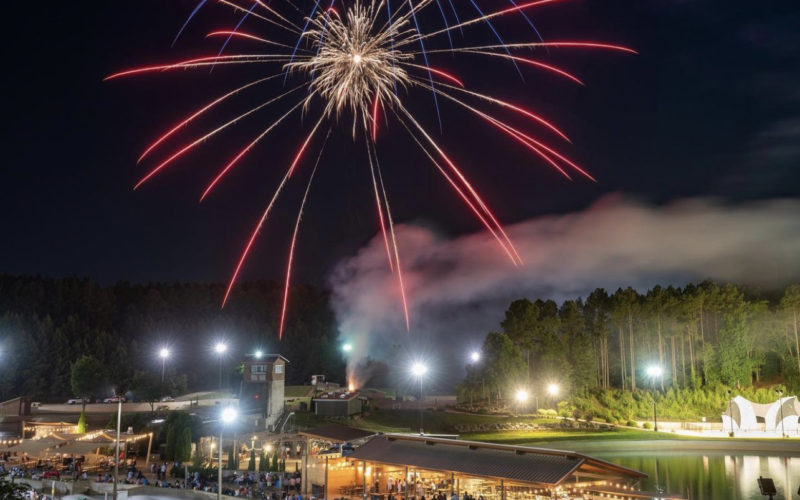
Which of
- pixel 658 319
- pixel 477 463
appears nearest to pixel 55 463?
pixel 477 463

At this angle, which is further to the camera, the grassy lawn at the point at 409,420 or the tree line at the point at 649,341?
the tree line at the point at 649,341

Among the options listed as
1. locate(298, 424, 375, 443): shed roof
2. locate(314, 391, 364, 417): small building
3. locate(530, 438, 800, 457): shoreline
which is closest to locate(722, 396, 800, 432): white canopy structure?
locate(530, 438, 800, 457): shoreline

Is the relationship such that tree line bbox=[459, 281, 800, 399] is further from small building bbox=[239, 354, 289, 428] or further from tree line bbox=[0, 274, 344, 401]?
tree line bbox=[0, 274, 344, 401]

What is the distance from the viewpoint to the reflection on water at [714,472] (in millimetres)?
37406

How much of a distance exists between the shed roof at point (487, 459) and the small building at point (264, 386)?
30253mm

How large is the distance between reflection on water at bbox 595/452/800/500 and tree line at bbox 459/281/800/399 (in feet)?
75.6

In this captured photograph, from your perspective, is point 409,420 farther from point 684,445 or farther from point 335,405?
point 684,445

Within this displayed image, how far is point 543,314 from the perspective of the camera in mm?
82750

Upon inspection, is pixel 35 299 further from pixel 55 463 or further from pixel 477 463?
pixel 477 463

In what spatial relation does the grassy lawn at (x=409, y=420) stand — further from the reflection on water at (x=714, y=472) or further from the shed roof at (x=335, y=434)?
the shed roof at (x=335, y=434)

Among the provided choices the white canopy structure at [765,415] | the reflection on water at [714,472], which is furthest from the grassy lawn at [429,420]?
the white canopy structure at [765,415]

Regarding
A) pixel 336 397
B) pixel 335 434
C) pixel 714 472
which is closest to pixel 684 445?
pixel 714 472

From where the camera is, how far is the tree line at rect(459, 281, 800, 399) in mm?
74188

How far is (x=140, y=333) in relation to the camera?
95.9 metres
